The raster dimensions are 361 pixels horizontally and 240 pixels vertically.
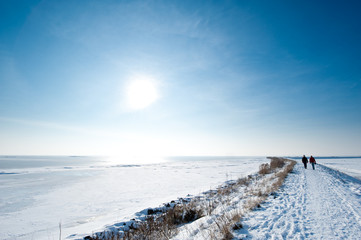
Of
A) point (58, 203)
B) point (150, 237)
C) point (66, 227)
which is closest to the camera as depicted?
point (150, 237)

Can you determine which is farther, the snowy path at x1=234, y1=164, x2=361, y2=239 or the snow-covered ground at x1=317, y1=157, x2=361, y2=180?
the snow-covered ground at x1=317, y1=157, x2=361, y2=180

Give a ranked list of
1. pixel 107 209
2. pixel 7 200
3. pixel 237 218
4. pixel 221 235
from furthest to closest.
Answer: pixel 7 200 → pixel 107 209 → pixel 237 218 → pixel 221 235

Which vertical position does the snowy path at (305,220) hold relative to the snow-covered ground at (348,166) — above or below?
above

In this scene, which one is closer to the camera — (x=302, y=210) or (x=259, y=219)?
(x=259, y=219)

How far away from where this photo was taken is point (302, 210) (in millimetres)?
6500

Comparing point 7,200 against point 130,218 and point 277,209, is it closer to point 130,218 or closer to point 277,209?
point 130,218

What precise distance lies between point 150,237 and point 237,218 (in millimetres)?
2674

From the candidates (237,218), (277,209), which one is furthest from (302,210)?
(237,218)

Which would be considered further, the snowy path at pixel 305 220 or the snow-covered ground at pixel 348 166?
the snow-covered ground at pixel 348 166

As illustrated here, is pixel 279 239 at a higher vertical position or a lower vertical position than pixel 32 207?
higher

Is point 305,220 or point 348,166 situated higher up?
point 305,220

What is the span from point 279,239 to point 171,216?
3.77 m

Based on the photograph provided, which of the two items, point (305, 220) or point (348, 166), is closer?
point (305, 220)

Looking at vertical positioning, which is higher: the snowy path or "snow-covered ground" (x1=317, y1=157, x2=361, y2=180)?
the snowy path
